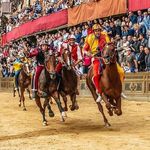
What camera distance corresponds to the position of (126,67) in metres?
20.2

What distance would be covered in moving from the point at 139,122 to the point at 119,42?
7.29 meters

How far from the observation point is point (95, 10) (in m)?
26.5

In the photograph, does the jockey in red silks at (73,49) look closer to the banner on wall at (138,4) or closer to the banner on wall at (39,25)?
the banner on wall at (138,4)

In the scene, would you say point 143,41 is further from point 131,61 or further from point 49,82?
point 49,82

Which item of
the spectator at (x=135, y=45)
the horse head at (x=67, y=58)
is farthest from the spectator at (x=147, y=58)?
the horse head at (x=67, y=58)

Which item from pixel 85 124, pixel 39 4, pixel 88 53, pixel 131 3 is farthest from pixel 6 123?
pixel 39 4

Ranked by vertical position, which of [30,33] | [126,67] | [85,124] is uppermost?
[30,33]

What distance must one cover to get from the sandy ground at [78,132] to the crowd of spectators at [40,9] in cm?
1349

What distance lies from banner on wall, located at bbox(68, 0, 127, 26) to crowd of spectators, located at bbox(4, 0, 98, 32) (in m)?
0.50

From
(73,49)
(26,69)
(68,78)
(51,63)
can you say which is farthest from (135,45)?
(51,63)

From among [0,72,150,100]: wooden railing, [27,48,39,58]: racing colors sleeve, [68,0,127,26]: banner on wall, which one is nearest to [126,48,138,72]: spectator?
[0,72,150,100]: wooden railing

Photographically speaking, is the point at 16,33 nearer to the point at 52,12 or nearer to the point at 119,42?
the point at 52,12

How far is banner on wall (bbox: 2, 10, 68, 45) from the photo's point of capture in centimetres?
3159

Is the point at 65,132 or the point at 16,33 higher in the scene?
the point at 16,33
